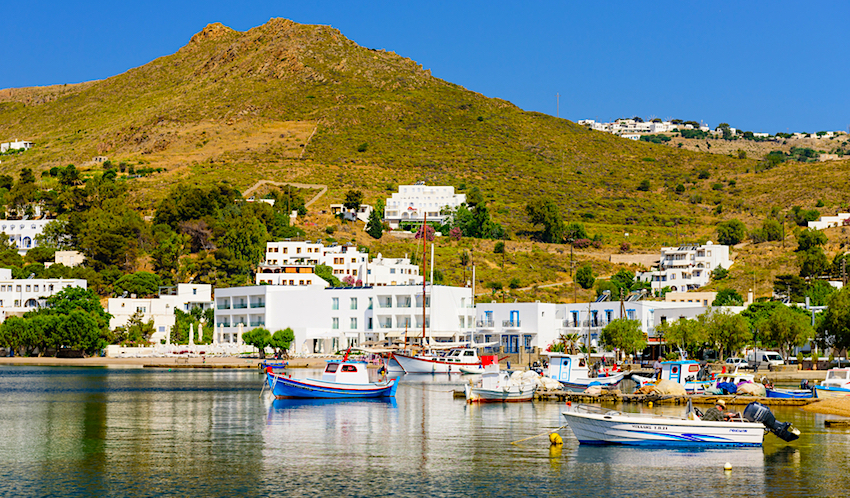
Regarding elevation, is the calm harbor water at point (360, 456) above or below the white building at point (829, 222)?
below

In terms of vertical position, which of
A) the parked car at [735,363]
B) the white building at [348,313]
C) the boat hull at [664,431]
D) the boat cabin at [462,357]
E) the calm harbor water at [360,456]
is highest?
the white building at [348,313]

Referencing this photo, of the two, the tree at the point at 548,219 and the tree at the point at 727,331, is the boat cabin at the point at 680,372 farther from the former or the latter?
the tree at the point at 548,219

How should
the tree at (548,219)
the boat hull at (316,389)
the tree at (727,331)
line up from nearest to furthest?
the boat hull at (316,389)
the tree at (727,331)
the tree at (548,219)

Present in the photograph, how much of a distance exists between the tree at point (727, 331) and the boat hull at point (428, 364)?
21036 mm

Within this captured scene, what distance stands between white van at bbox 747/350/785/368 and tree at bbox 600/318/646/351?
33.3ft

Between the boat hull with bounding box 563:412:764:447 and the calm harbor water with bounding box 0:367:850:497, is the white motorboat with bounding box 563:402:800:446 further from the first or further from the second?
the calm harbor water with bounding box 0:367:850:497

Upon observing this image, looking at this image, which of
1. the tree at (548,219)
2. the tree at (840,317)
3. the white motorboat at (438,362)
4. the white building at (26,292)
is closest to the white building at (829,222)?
the tree at (548,219)

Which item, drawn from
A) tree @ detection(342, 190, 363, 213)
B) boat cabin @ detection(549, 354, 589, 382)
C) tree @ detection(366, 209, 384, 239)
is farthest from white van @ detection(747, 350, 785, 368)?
tree @ detection(342, 190, 363, 213)

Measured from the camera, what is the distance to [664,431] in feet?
120

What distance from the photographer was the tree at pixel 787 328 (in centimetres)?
8219

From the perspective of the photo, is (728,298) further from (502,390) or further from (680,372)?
(502,390)

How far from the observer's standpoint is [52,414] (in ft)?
166

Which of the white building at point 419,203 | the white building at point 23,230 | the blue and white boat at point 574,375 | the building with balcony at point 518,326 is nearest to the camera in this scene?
the blue and white boat at point 574,375

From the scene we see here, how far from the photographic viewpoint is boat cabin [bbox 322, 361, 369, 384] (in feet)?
196
